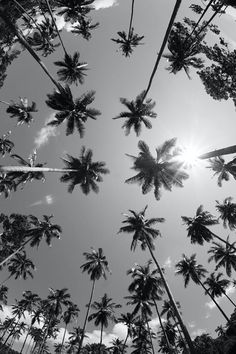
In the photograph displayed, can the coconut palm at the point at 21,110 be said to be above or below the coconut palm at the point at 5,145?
below

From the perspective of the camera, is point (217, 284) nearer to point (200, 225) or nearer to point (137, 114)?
point (200, 225)

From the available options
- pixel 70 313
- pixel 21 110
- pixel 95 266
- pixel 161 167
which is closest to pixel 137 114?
pixel 161 167

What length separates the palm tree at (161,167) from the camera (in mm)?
31422

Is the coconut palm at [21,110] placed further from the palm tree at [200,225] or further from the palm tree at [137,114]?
the palm tree at [200,225]

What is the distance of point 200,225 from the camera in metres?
39.8

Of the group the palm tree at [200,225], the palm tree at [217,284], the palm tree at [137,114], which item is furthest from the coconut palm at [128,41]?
the palm tree at [217,284]

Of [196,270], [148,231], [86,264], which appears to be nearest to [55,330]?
[86,264]

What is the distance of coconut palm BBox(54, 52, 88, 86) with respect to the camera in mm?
35281

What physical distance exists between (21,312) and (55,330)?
1274 centimetres

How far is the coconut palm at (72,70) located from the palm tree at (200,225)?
1020 inches

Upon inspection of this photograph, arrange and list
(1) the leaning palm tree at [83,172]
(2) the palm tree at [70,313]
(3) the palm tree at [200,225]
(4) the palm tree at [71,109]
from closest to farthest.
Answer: (4) the palm tree at [71,109] → (1) the leaning palm tree at [83,172] → (3) the palm tree at [200,225] → (2) the palm tree at [70,313]

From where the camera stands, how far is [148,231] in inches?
1539

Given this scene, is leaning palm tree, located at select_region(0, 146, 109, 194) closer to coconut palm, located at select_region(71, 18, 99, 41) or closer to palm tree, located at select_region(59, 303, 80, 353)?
coconut palm, located at select_region(71, 18, 99, 41)

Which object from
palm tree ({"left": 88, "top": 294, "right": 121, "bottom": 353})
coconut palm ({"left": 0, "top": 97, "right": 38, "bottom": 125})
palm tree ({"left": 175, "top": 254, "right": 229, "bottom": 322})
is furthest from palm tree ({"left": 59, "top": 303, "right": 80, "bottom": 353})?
coconut palm ({"left": 0, "top": 97, "right": 38, "bottom": 125})
